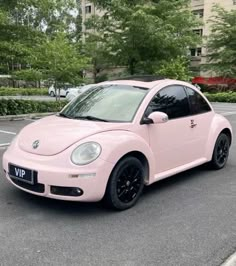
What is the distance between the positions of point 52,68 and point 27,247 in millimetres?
13111

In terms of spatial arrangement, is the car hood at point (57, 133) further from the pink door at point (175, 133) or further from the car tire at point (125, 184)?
the pink door at point (175, 133)

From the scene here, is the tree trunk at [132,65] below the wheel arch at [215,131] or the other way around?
the other way around

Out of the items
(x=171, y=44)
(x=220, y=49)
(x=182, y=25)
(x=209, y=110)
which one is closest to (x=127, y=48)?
(x=171, y=44)

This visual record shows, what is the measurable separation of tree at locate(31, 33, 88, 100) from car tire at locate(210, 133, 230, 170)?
10.3m

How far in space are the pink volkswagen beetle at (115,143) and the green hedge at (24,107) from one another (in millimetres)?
8702

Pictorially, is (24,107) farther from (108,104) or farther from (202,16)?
(202,16)

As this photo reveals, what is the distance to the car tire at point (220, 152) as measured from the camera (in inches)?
254

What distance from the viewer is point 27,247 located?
3.55 m

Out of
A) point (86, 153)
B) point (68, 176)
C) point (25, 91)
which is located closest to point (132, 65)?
point (86, 153)

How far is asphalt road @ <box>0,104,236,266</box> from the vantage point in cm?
340

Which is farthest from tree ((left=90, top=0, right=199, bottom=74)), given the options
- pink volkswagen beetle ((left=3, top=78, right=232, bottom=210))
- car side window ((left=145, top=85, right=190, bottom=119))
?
car side window ((left=145, top=85, right=190, bottom=119))

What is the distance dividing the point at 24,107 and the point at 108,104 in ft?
32.6

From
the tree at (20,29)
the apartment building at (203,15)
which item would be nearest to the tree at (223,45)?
the apartment building at (203,15)

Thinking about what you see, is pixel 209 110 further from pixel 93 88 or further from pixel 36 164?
pixel 36 164
